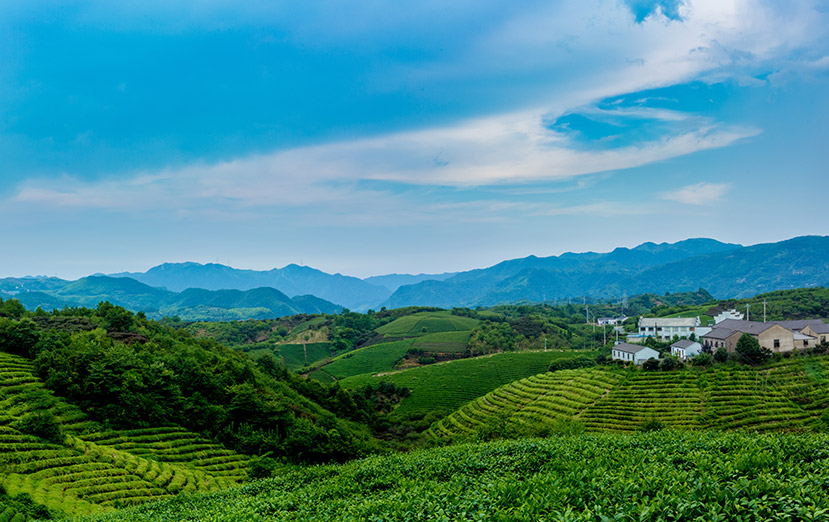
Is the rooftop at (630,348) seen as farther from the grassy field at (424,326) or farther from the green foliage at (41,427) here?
the grassy field at (424,326)

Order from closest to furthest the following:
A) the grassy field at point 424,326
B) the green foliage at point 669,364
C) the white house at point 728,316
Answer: the green foliage at point 669,364 < the white house at point 728,316 < the grassy field at point 424,326

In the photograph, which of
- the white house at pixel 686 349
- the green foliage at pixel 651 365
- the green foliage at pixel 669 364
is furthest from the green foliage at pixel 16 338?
the white house at pixel 686 349

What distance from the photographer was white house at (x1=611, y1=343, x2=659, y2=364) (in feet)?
223

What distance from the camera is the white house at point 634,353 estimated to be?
67.9 m

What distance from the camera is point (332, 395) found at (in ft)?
217

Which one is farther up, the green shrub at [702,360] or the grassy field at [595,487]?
the grassy field at [595,487]

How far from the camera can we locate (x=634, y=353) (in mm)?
68562

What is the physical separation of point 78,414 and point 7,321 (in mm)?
16955

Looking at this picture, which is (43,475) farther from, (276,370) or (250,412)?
(276,370)

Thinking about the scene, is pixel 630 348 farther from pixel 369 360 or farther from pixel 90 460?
pixel 90 460

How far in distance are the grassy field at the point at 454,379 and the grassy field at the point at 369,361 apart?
9.22 metres

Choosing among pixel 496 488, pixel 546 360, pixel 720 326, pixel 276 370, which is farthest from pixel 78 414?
pixel 720 326

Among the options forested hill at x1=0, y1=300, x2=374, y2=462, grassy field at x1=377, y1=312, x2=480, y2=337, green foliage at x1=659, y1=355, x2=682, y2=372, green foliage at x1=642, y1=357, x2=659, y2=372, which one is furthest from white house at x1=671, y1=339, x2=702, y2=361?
grassy field at x1=377, y1=312, x2=480, y2=337

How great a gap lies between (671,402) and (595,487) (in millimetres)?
46634
